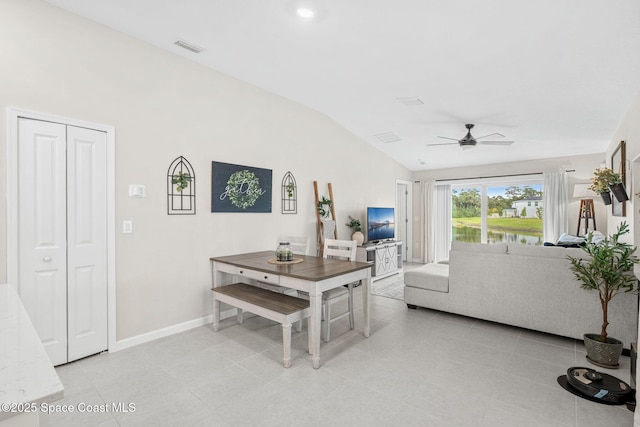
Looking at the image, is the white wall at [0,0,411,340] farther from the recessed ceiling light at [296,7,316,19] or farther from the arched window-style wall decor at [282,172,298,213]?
the recessed ceiling light at [296,7,316,19]

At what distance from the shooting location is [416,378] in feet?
8.32

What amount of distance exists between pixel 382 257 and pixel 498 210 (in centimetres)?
301

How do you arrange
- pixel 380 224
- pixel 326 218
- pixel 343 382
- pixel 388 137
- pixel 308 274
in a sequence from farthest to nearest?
pixel 380 224
pixel 388 137
pixel 326 218
pixel 308 274
pixel 343 382

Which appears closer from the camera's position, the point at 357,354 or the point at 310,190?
the point at 357,354

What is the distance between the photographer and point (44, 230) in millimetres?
2650

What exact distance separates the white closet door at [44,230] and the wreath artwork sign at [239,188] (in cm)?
142

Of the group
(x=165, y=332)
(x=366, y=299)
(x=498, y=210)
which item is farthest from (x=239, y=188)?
(x=498, y=210)

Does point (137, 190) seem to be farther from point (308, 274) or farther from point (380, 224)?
point (380, 224)

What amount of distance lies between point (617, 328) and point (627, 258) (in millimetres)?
796

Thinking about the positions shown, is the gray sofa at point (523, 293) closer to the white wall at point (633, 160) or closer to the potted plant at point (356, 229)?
the white wall at point (633, 160)

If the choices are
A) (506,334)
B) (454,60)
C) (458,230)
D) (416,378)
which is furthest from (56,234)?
(458,230)

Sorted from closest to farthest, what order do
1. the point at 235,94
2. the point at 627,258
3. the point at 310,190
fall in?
the point at 627,258 → the point at 235,94 → the point at 310,190

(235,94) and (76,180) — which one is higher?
(235,94)

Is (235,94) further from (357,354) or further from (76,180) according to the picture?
(357,354)
